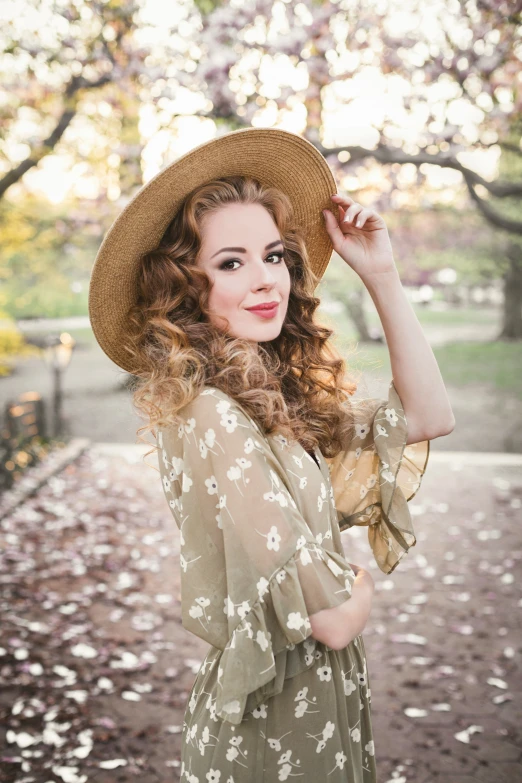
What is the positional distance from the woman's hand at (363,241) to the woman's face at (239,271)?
0.78 feet

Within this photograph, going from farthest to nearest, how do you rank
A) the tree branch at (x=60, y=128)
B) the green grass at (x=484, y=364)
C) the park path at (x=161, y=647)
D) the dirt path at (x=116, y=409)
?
1. the green grass at (x=484, y=364)
2. the dirt path at (x=116, y=409)
3. the tree branch at (x=60, y=128)
4. the park path at (x=161, y=647)

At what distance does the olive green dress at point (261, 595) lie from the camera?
121 centimetres

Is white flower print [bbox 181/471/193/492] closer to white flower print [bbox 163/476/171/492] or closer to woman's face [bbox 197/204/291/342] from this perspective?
white flower print [bbox 163/476/171/492]

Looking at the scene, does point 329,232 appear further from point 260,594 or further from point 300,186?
point 260,594

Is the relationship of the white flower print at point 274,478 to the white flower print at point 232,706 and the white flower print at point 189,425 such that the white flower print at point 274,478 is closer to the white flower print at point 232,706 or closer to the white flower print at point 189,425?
the white flower print at point 189,425

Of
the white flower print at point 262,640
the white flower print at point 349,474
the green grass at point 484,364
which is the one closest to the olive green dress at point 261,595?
the white flower print at point 262,640

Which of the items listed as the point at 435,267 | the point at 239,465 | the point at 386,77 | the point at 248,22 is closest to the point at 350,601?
the point at 239,465

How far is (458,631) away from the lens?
14.4 ft

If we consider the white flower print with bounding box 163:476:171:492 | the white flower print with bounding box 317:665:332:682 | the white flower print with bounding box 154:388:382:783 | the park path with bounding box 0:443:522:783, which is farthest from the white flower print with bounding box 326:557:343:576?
the park path with bounding box 0:443:522:783

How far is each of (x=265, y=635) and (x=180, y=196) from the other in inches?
36.7

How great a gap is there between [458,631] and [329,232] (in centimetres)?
346

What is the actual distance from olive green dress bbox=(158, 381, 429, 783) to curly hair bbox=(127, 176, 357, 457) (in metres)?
0.05

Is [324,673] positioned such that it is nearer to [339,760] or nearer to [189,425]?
[339,760]

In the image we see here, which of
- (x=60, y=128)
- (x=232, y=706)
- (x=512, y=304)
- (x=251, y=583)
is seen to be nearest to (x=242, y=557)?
(x=251, y=583)
